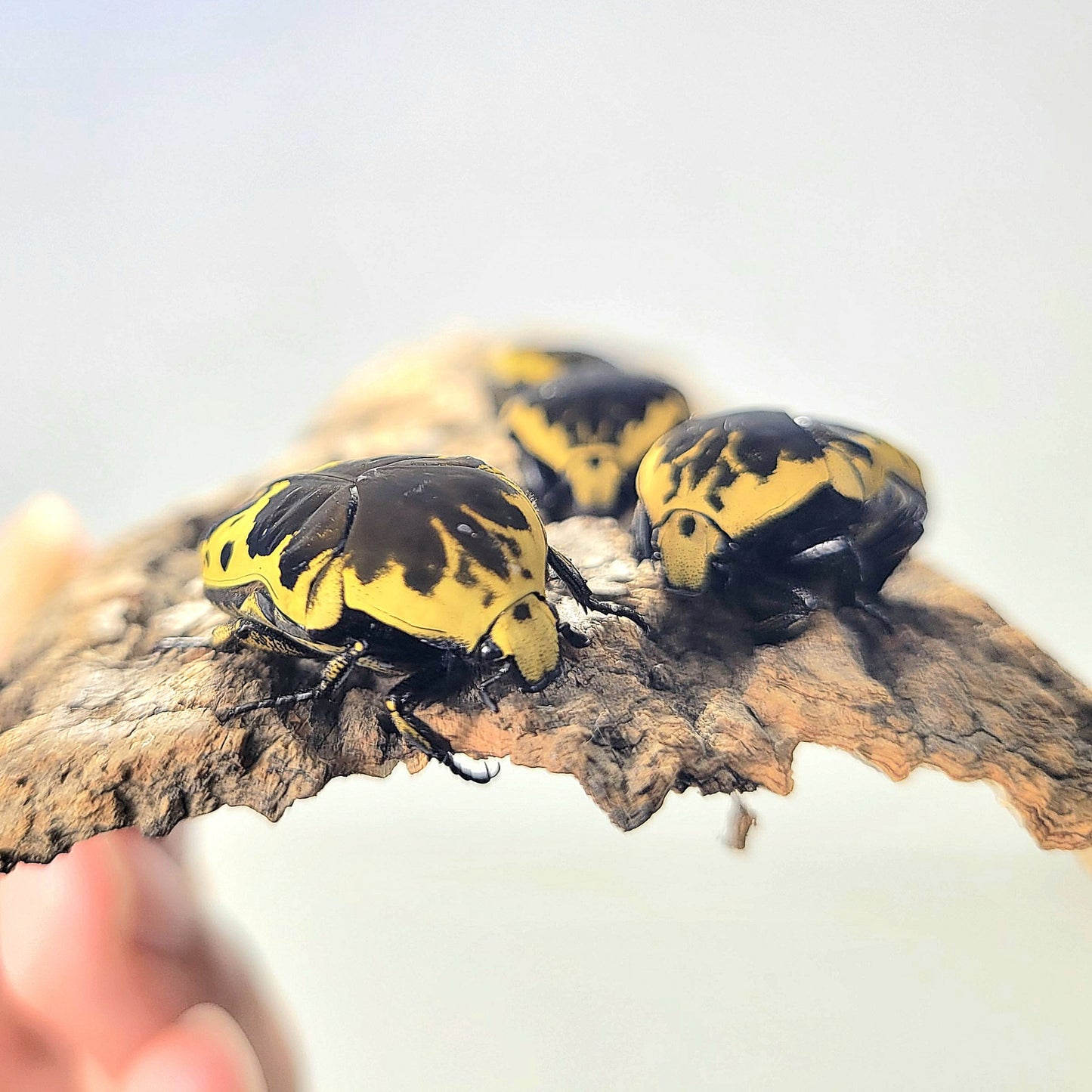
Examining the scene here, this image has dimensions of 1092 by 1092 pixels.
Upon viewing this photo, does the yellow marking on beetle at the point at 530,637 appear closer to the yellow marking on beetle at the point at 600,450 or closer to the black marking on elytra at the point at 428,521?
the black marking on elytra at the point at 428,521

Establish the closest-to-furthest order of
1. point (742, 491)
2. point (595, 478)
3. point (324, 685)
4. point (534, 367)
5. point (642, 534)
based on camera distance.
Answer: point (324, 685) → point (742, 491) → point (642, 534) → point (595, 478) → point (534, 367)

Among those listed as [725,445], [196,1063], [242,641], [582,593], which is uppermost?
[725,445]

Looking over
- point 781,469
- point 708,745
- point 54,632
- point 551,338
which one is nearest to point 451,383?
point 551,338

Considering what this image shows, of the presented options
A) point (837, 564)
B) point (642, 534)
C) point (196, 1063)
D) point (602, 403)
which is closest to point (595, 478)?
point (602, 403)

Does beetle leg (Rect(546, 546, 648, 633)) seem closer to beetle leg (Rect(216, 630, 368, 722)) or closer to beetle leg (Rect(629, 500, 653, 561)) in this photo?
beetle leg (Rect(629, 500, 653, 561))

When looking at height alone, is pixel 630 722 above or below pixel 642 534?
below

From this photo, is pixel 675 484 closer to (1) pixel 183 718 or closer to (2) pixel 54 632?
(1) pixel 183 718

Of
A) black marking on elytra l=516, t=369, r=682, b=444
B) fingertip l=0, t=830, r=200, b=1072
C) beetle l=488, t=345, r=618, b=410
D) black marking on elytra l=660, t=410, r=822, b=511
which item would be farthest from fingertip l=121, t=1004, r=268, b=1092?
beetle l=488, t=345, r=618, b=410

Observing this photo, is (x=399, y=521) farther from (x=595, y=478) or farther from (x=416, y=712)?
(x=595, y=478)
